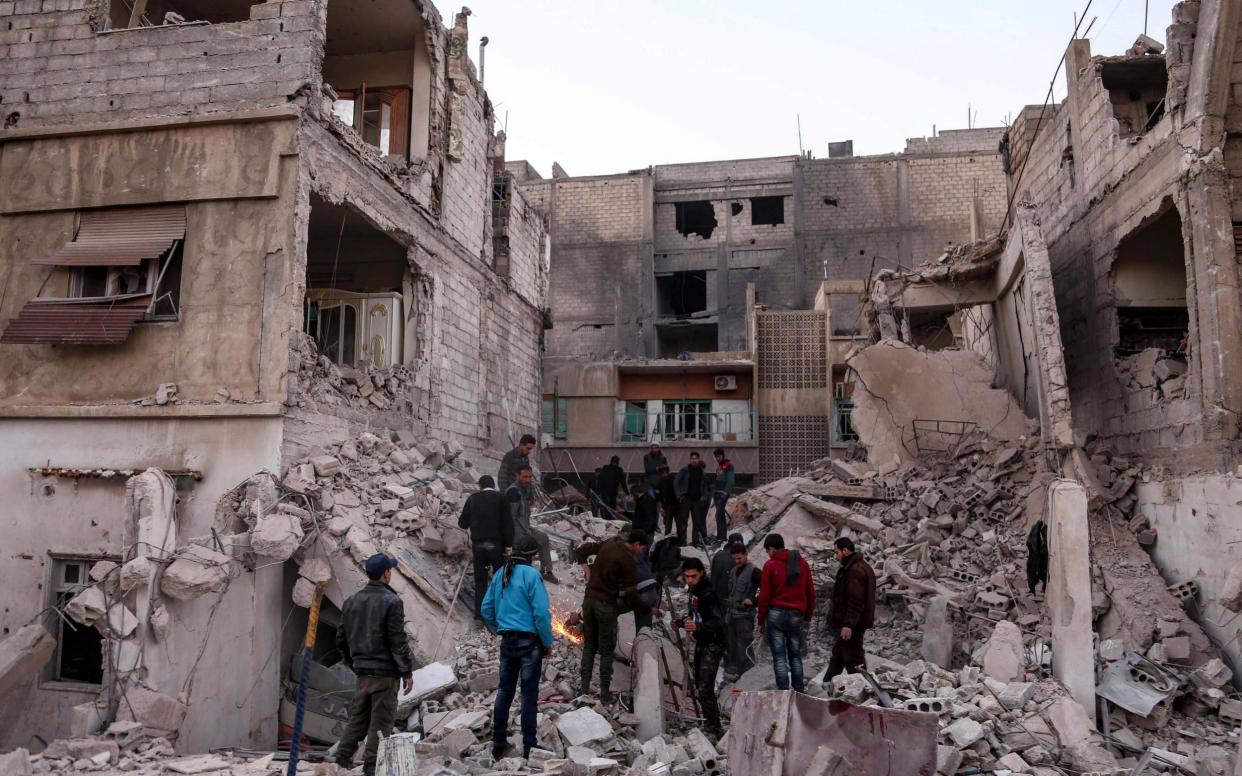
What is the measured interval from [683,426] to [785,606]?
18487 millimetres

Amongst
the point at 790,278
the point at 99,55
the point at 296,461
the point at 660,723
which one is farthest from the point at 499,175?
the point at 790,278

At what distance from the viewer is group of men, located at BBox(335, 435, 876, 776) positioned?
5965 millimetres

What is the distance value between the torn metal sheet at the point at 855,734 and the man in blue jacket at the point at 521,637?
1907 millimetres

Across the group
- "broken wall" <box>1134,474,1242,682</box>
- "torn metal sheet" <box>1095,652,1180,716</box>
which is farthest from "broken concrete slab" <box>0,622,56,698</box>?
"broken wall" <box>1134,474,1242,682</box>

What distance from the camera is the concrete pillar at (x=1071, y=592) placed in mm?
7410

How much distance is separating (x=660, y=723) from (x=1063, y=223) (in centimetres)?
978

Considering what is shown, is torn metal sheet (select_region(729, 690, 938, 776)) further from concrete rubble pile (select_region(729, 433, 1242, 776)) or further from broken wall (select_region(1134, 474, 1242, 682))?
broken wall (select_region(1134, 474, 1242, 682))

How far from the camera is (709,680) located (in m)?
7.38

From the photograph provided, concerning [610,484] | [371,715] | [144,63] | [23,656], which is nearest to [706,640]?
[371,715]

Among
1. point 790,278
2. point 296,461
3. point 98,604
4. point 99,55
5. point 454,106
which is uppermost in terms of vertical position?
point 790,278

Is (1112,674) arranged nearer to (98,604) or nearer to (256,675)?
(256,675)

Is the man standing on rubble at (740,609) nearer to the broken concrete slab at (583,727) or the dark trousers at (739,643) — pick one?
the dark trousers at (739,643)

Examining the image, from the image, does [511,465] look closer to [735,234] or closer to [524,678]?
[524,678]

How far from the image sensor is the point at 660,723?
23.0 ft
